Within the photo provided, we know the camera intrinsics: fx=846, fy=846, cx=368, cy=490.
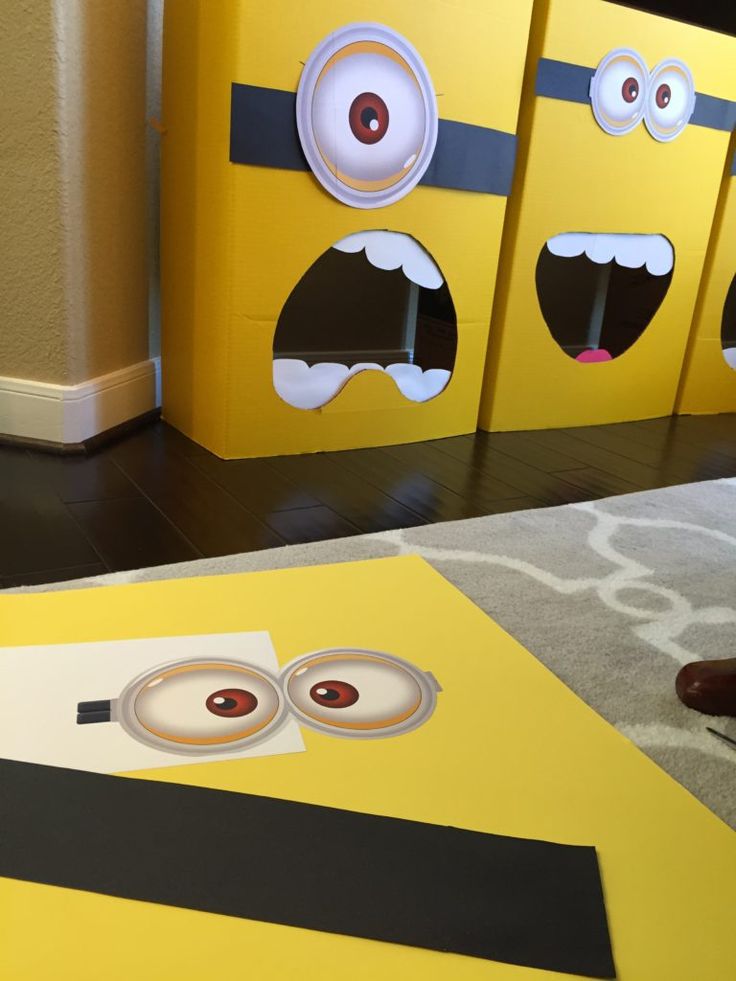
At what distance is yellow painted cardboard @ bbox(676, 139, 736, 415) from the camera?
179 cm

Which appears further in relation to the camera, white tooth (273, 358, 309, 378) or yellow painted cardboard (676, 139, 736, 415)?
yellow painted cardboard (676, 139, 736, 415)

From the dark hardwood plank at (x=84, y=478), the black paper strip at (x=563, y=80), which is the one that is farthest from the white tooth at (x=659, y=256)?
the dark hardwood plank at (x=84, y=478)

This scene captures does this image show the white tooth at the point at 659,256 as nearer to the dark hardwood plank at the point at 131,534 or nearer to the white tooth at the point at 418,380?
the white tooth at the point at 418,380

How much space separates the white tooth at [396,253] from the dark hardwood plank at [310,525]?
453 millimetres

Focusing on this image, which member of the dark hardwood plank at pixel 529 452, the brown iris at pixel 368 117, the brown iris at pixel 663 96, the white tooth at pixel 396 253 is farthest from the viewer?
the brown iris at pixel 663 96

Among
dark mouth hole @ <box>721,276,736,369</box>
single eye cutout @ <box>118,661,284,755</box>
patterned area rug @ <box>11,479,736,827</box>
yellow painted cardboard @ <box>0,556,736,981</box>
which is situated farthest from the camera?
dark mouth hole @ <box>721,276,736,369</box>

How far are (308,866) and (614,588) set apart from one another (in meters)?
0.61

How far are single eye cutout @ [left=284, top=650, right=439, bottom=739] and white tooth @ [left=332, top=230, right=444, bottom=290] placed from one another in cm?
82

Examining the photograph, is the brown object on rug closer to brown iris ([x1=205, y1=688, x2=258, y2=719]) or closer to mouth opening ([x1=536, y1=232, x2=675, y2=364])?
brown iris ([x1=205, y1=688, x2=258, y2=719])

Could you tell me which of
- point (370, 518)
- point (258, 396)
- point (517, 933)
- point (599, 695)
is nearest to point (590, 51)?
point (258, 396)

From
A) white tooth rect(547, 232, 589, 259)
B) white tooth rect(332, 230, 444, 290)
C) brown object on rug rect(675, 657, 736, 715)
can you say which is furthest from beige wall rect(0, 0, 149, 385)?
brown object on rug rect(675, 657, 736, 715)

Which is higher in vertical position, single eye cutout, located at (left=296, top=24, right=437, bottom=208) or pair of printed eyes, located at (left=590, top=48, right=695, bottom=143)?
pair of printed eyes, located at (left=590, top=48, right=695, bottom=143)

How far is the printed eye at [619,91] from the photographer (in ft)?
4.87

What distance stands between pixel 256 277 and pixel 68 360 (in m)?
0.32
